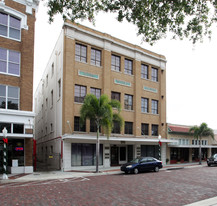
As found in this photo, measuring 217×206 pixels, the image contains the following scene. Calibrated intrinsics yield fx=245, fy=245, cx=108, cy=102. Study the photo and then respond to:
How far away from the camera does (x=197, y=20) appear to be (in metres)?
9.75

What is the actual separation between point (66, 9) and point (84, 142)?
17350 millimetres

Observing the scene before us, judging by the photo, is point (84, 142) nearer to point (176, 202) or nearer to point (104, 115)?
point (104, 115)

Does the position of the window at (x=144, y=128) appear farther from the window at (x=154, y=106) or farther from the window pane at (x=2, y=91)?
the window pane at (x=2, y=91)

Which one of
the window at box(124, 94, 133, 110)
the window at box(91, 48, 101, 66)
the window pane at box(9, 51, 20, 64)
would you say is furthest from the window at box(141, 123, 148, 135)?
the window pane at box(9, 51, 20, 64)

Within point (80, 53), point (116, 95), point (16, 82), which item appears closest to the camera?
point (16, 82)

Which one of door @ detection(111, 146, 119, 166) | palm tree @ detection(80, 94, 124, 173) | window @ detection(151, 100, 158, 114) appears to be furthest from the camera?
window @ detection(151, 100, 158, 114)

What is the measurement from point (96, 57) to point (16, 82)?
10.1m

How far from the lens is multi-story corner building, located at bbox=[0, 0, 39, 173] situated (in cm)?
2052

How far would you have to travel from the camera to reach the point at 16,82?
69.5 ft

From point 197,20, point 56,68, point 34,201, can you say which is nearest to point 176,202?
point 34,201

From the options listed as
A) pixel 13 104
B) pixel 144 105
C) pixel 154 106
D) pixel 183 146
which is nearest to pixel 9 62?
pixel 13 104

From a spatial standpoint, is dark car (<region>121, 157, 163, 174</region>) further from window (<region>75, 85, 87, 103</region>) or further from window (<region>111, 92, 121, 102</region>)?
window (<region>111, 92, 121, 102</region>)

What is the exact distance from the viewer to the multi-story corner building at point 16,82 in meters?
20.5

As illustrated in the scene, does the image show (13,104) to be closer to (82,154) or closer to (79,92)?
(79,92)
